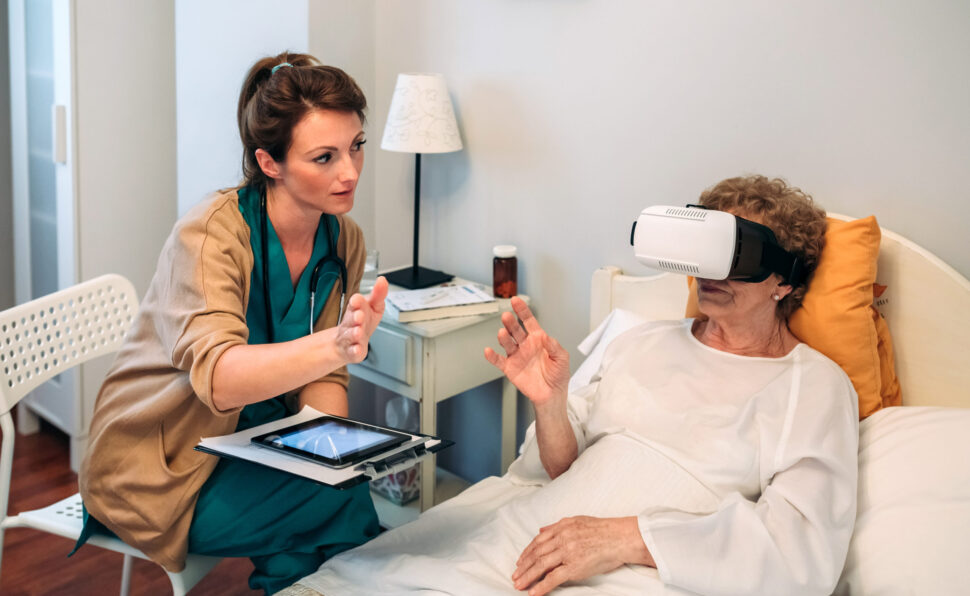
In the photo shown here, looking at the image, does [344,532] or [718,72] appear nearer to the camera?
[344,532]

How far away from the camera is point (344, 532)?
1.73 metres

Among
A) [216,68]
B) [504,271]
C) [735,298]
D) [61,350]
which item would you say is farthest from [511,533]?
[216,68]

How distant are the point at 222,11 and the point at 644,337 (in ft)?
5.39

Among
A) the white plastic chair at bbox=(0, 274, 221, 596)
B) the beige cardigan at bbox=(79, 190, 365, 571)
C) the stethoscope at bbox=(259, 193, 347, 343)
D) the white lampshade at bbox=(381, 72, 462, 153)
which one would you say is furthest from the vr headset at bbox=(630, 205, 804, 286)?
the white plastic chair at bbox=(0, 274, 221, 596)

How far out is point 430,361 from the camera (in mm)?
2172

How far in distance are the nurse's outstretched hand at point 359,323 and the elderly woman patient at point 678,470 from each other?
0.22 metres

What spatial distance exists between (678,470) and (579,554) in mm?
258

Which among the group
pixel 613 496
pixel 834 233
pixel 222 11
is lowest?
pixel 613 496

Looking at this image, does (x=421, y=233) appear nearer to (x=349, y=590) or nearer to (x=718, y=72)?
(x=718, y=72)

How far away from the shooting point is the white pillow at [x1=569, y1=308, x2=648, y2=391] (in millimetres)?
1931

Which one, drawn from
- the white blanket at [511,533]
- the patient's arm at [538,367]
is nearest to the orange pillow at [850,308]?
the white blanket at [511,533]

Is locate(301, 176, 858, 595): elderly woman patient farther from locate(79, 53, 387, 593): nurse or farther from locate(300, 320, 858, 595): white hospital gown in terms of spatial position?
locate(79, 53, 387, 593): nurse

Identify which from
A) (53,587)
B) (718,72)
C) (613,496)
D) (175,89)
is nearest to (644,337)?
(613,496)

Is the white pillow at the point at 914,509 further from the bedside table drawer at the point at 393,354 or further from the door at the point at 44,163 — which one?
the door at the point at 44,163
